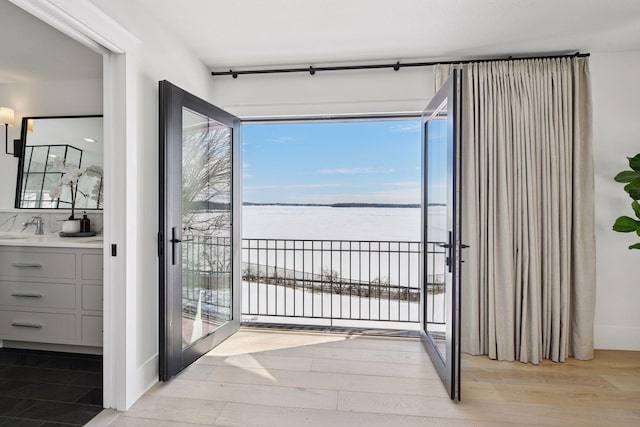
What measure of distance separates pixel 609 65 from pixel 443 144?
5.93ft

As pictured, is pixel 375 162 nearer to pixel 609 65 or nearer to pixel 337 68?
pixel 337 68

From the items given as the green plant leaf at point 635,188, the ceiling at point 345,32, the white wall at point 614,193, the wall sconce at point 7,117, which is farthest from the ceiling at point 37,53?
the green plant leaf at point 635,188

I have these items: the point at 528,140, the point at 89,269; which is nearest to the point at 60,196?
the point at 89,269

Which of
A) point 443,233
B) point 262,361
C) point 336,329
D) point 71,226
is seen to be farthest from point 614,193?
point 71,226

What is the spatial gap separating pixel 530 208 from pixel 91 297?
11.8ft

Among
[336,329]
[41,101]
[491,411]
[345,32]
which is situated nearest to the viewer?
[491,411]

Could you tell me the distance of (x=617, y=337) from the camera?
2920 mm

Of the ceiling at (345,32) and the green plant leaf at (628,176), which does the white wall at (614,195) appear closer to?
the ceiling at (345,32)

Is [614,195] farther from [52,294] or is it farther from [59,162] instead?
[59,162]

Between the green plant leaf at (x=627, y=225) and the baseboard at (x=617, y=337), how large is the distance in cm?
99

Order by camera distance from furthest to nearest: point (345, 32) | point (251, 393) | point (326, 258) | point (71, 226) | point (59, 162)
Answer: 1. point (326, 258)
2. point (59, 162)
3. point (71, 226)
4. point (345, 32)
5. point (251, 393)

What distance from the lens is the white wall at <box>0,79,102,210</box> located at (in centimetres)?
316

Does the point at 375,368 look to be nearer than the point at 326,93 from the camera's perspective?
Yes

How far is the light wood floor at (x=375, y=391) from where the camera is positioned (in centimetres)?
198
